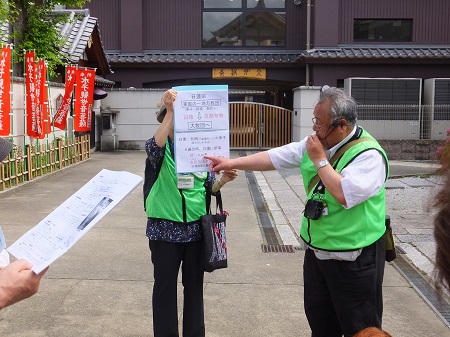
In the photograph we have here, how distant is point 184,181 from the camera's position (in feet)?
12.9

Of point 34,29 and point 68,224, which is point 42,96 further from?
point 68,224

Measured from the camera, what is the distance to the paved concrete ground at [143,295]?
4770mm

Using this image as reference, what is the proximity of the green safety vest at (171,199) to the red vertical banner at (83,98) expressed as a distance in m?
13.3

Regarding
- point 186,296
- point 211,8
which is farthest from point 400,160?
point 186,296

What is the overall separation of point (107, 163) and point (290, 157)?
14.3 meters

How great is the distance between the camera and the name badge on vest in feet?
12.9

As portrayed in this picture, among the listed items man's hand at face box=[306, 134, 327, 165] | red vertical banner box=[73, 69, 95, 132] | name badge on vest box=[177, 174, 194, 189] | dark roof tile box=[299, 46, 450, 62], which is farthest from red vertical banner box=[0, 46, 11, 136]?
dark roof tile box=[299, 46, 450, 62]

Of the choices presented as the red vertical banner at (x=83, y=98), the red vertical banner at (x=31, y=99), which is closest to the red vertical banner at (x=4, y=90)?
the red vertical banner at (x=31, y=99)

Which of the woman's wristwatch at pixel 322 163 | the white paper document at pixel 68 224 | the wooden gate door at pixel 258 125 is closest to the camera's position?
the white paper document at pixel 68 224

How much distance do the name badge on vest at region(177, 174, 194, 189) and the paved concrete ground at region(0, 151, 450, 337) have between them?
141 centimetres

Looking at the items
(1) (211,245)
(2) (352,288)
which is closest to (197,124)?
(1) (211,245)

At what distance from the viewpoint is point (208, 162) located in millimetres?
3691

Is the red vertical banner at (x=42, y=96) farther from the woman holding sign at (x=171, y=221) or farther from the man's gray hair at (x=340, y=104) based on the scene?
the man's gray hair at (x=340, y=104)

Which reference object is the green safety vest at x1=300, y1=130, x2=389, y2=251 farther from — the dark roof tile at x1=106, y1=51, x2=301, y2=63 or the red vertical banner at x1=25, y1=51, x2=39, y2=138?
the dark roof tile at x1=106, y1=51, x2=301, y2=63
